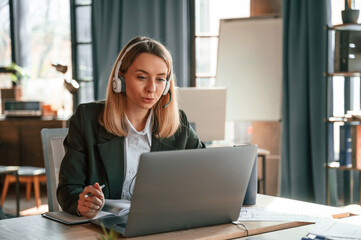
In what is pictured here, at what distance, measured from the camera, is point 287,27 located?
4.11m

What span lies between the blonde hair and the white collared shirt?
0.03 meters

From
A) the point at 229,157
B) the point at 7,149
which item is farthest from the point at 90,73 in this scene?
the point at 229,157

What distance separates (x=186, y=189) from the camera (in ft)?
4.03

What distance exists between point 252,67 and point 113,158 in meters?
2.85

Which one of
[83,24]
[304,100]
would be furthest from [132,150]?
[83,24]

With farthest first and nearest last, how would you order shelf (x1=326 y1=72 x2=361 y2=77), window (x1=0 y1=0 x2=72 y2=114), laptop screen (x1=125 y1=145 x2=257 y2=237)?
window (x1=0 y1=0 x2=72 y2=114) < shelf (x1=326 y1=72 x2=361 y2=77) < laptop screen (x1=125 y1=145 x2=257 y2=237)

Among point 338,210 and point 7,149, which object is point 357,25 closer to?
point 338,210

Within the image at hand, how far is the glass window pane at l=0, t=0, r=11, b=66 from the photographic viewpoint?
565 cm

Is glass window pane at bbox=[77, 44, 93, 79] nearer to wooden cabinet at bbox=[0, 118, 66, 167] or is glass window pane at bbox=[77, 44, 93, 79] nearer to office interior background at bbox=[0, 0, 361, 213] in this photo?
office interior background at bbox=[0, 0, 361, 213]

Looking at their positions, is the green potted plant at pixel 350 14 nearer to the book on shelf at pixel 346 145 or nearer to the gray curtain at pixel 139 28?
the book on shelf at pixel 346 145

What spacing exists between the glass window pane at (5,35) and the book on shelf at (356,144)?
387 cm

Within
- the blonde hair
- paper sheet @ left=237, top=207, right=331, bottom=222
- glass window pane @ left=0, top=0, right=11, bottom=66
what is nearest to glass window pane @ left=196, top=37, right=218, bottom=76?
glass window pane @ left=0, top=0, right=11, bottom=66

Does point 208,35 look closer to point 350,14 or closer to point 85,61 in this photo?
point 85,61

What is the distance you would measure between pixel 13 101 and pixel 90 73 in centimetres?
83
